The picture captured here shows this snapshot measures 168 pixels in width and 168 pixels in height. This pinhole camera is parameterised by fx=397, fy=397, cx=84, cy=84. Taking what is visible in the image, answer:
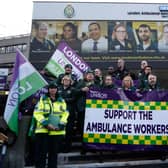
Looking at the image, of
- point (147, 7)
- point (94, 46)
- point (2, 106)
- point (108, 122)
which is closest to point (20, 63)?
point (2, 106)

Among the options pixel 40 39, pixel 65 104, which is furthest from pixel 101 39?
pixel 65 104

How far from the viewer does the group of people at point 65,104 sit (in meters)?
6.91

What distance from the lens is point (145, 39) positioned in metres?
21.4

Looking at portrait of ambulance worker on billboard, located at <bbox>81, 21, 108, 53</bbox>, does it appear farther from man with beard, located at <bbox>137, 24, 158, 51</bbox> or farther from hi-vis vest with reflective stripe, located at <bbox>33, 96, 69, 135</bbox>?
hi-vis vest with reflective stripe, located at <bbox>33, 96, 69, 135</bbox>

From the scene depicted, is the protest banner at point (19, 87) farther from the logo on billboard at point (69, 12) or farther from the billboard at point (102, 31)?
the logo on billboard at point (69, 12)

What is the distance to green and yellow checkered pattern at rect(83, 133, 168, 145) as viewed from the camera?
772 cm

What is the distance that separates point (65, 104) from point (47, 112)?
0.41 metres

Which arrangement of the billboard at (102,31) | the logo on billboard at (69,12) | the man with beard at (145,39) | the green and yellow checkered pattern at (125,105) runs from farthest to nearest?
the logo on billboard at (69,12) < the man with beard at (145,39) < the billboard at (102,31) < the green and yellow checkered pattern at (125,105)

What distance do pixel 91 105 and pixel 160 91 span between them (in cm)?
141

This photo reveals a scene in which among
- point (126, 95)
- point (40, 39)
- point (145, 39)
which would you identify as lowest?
point (126, 95)

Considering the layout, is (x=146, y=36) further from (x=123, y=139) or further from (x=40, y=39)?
(x=123, y=139)

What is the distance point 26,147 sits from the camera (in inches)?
304

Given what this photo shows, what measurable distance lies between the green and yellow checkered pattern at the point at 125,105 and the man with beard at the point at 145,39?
533 inches

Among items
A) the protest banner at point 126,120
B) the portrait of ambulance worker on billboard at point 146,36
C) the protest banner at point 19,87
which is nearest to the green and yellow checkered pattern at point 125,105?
the protest banner at point 126,120
